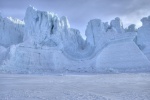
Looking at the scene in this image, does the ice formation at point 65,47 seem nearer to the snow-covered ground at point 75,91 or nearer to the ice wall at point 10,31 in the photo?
the ice wall at point 10,31

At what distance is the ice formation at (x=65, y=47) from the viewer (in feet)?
103

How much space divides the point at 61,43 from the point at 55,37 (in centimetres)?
169

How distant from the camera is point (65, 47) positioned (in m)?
38.6

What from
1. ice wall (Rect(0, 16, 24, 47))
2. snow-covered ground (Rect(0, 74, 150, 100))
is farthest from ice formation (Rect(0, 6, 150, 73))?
snow-covered ground (Rect(0, 74, 150, 100))

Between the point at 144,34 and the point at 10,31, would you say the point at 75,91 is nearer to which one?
the point at 10,31

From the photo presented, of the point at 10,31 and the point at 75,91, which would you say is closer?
the point at 75,91

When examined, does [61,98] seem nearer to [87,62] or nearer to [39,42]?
[87,62]

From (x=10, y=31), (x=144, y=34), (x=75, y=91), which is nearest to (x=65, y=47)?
(x=10, y=31)

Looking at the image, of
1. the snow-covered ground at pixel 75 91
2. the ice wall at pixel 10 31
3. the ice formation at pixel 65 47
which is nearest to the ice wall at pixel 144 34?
the ice formation at pixel 65 47

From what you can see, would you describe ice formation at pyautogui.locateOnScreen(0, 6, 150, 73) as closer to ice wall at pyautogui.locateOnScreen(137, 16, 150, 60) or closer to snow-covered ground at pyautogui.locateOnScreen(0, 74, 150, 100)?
ice wall at pyautogui.locateOnScreen(137, 16, 150, 60)

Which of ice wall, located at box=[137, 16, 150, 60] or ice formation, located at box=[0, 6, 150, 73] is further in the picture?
ice wall, located at box=[137, 16, 150, 60]

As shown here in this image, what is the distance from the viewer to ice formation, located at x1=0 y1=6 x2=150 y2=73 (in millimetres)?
31297

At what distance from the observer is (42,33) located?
124 ft

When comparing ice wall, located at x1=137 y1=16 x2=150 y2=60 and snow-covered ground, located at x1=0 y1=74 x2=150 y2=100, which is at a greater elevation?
ice wall, located at x1=137 y1=16 x2=150 y2=60
